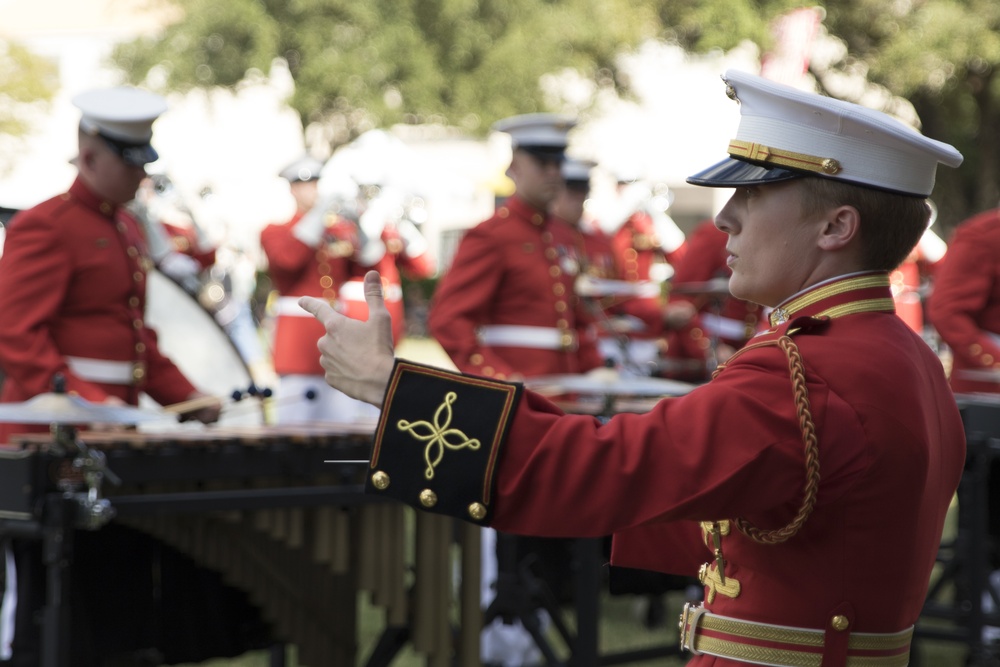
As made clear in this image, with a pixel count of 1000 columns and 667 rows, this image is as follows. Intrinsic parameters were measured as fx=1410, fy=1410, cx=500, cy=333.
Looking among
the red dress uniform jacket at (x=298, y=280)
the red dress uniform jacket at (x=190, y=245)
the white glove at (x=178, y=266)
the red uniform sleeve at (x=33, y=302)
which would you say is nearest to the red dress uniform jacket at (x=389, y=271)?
the red dress uniform jacket at (x=298, y=280)

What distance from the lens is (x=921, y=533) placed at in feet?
7.06

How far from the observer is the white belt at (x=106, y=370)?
16.0 ft

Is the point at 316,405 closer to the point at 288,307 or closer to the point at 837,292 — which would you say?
the point at 288,307


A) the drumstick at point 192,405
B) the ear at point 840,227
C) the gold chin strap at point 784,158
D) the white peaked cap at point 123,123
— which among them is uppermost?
the white peaked cap at point 123,123

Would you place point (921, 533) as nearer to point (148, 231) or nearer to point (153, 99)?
point (153, 99)

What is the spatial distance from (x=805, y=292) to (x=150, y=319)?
4.94 meters

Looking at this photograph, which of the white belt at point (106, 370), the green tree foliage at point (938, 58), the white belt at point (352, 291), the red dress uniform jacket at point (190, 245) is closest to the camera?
the white belt at point (106, 370)

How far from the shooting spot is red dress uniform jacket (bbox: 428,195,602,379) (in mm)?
6074

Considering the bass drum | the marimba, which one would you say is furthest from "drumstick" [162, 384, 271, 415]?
the bass drum

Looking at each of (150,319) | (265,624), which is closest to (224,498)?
(265,624)

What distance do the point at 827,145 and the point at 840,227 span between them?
0.13 metres

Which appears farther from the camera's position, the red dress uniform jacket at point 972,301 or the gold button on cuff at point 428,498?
the red dress uniform jacket at point 972,301

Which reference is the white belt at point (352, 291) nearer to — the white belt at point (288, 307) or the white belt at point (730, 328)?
the white belt at point (288, 307)

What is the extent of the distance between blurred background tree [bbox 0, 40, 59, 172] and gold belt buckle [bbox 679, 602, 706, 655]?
3859 cm
